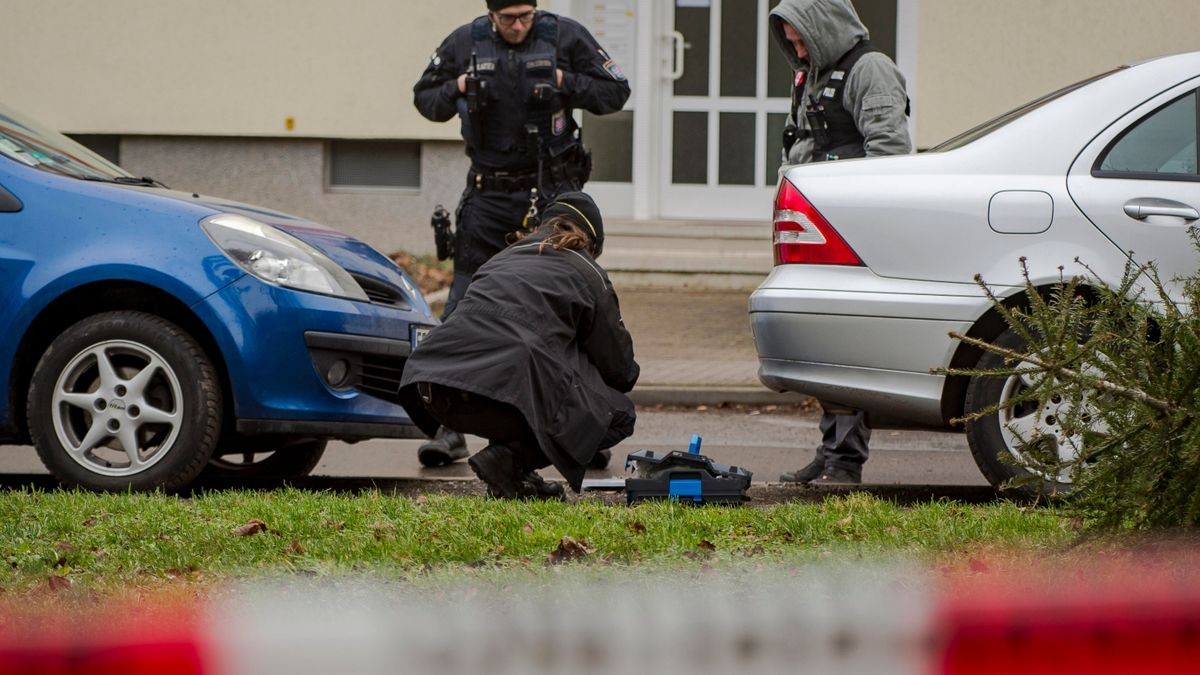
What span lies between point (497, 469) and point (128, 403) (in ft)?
3.93

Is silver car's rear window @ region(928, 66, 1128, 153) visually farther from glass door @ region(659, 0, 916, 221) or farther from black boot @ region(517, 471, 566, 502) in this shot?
glass door @ region(659, 0, 916, 221)

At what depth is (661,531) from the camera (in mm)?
4145

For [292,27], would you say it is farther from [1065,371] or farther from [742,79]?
[1065,371]

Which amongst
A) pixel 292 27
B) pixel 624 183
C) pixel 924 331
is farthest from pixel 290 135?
pixel 924 331

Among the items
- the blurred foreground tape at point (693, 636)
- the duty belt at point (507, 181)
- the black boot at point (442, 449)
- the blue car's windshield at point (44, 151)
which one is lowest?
the black boot at point (442, 449)

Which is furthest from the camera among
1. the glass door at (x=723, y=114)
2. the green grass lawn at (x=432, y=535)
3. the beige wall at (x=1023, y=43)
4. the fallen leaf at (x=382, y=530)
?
the glass door at (x=723, y=114)

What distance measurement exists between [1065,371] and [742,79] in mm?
11400

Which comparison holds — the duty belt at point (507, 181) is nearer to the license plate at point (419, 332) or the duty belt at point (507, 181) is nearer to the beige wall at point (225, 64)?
the license plate at point (419, 332)

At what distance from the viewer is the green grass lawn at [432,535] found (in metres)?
3.71

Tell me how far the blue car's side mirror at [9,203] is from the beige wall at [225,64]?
8.41m

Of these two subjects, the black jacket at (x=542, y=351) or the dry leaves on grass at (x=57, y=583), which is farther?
the black jacket at (x=542, y=351)

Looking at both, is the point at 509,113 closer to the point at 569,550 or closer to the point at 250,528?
the point at 250,528

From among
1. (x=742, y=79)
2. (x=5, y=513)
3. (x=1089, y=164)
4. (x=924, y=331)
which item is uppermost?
(x=742, y=79)

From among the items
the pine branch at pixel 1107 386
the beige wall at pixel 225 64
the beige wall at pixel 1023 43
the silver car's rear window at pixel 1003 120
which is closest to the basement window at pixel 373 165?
the beige wall at pixel 225 64
